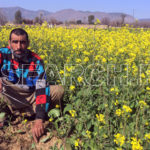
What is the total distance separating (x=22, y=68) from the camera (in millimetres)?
2723

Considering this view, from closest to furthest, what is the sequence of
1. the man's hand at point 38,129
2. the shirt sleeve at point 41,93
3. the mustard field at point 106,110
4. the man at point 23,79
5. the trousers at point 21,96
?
the mustard field at point 106,110 → the man's hand at point 38,129 → the shirt sleeve at point 41,93 → the man at point 23,79 → the trousers at point 21,96

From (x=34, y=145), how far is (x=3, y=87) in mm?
811

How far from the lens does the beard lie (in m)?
2.61

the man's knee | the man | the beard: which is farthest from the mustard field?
the beard

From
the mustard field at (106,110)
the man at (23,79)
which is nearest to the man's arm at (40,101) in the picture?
the man at (23,79)

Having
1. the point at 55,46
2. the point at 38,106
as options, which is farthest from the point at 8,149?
the point at 55,46

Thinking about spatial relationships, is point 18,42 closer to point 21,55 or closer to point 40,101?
point 21,55

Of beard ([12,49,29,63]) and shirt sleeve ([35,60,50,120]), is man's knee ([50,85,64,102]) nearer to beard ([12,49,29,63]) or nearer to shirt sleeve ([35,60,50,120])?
shirt sleeve ([35,60,50,120])

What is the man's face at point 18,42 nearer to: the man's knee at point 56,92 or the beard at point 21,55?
the beard at point 21,55

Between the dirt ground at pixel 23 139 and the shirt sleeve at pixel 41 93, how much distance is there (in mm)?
215

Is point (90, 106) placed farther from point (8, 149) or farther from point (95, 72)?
point (8, 149)

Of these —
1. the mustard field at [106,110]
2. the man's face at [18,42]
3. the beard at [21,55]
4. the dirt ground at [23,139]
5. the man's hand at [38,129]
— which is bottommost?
the dirt ground at [23,139]

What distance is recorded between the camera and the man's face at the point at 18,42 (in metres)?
2.56

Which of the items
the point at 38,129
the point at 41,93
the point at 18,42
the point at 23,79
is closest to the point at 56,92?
the point at 41,93
